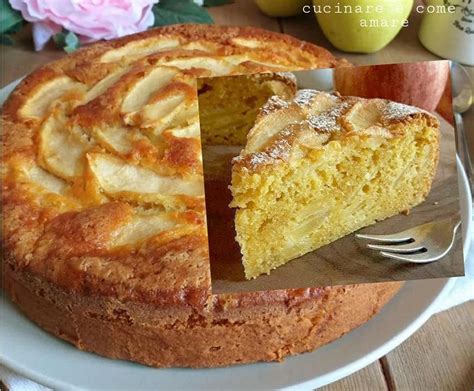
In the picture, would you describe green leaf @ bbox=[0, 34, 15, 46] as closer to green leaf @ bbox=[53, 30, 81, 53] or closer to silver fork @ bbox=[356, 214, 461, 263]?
green leaf @ bbox=[53, 30, 81, 53]

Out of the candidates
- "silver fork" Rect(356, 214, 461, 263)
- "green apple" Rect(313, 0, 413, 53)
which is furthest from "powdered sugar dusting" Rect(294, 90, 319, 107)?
"green apple" Rect(313, 0, 413, 53)

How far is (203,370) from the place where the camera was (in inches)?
29.0

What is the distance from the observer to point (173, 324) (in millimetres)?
708

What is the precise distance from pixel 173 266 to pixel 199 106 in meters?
0.25

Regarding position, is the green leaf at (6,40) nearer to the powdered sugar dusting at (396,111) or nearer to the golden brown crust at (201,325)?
the golden brown crust at (201,325)

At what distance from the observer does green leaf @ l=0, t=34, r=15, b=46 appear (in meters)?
1.26

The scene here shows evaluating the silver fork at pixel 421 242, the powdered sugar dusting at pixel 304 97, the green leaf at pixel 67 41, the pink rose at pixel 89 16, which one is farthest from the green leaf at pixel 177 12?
the silver fork at pixel 421 242

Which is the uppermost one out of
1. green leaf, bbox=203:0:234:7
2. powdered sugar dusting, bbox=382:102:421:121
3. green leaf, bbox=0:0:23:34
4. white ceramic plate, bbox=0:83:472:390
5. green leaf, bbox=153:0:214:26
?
powdered sugar dusting, bbox=382:102:421:121

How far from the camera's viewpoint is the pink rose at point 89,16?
1.17 metres

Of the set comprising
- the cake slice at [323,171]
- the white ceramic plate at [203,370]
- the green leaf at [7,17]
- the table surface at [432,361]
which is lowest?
the table surface at [432,361]

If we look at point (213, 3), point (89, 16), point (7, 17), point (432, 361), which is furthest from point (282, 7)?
point (432, 361)

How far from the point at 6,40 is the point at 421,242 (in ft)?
2.99

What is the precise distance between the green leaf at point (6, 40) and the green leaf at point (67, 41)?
0.08 meters

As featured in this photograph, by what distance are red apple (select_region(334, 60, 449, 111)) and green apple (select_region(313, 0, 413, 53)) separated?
31 centimetres
